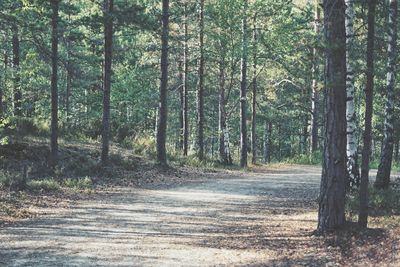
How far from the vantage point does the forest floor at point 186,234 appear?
316 inches

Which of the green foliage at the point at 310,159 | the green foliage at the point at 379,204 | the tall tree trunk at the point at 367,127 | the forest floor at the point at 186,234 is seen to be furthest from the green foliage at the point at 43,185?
the green foliage at the point at 310,159

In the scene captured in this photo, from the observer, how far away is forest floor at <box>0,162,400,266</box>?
8.02 meters

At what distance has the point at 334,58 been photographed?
904 cm

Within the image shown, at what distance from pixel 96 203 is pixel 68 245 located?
5050mm

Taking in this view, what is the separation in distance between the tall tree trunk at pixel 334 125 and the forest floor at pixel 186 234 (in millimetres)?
570

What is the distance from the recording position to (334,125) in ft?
29.5

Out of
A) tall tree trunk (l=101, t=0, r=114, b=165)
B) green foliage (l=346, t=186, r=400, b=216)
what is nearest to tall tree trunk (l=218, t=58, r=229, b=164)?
tall tree trunk (l=101, t=0, r=114, b=165)

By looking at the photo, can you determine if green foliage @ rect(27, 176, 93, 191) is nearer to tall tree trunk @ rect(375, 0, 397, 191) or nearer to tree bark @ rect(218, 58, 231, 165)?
tall tree trunk @ rect(375, 0, 397, 191)

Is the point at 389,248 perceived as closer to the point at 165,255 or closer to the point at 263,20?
the point at 165,255

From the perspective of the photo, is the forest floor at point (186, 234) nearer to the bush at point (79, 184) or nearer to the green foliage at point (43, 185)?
the bush at point (79, 184)

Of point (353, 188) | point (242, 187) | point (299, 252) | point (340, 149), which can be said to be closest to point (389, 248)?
point (299, 252)

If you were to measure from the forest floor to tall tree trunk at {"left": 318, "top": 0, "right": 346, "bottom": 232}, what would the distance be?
0.57 meters

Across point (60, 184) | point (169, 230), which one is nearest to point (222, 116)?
point (60, 184)

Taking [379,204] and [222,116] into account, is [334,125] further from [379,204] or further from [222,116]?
[222,116]
